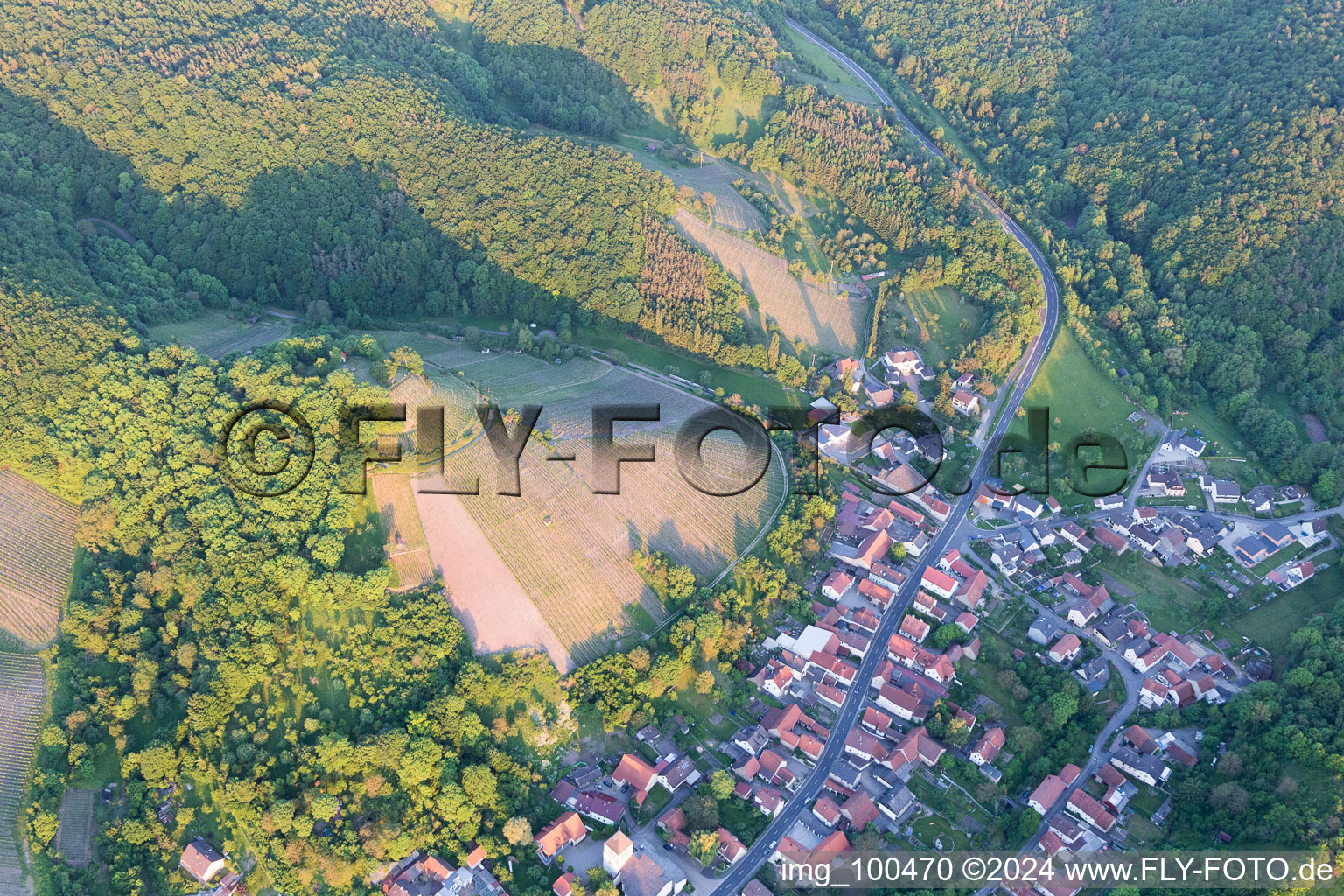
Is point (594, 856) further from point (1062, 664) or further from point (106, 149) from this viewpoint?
point (106, 149)

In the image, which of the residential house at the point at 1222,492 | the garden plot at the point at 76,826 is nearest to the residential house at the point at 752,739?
the garden plot at the point at 76,826

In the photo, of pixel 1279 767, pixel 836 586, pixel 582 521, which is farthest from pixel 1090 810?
pixel 582 521

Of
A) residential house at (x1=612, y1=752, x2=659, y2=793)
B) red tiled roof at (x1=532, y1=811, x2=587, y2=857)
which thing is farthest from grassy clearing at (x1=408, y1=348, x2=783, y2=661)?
red tiled roof at (x1=532, y1=811, x2=587, y2=857)

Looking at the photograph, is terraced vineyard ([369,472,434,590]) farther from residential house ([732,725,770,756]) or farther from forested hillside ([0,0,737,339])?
forested hillside ([0,0,737,339])

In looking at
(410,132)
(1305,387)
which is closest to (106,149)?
(410,132)

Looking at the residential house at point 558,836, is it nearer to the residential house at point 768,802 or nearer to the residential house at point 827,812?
the residential house at point 768,802
